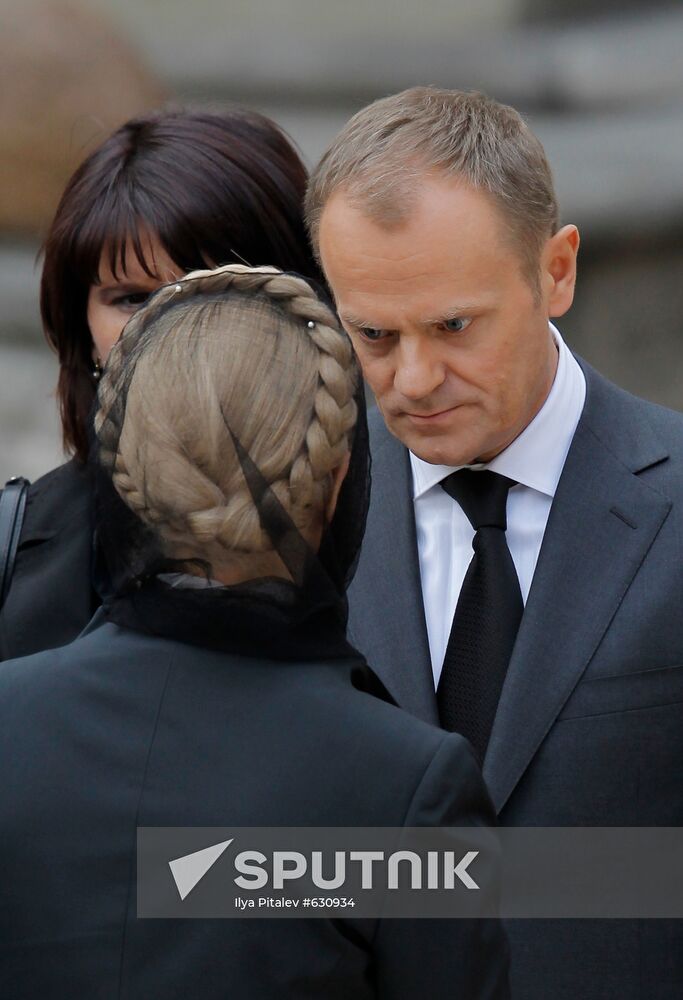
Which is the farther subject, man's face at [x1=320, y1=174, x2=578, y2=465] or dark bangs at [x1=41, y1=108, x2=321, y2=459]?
dark bangs at [x1=41, y1=108, x2=321, y2=459]

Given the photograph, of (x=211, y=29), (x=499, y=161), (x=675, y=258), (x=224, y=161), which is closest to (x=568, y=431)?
(x=499, y=161)

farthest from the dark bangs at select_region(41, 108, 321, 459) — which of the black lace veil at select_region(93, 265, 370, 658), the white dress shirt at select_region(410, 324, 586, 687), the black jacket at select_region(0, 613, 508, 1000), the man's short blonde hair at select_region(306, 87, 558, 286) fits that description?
the black jacket at select_region(0, 613, 508, 1000)

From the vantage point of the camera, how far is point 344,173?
2154 mm

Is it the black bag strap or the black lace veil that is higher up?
the black lace veil

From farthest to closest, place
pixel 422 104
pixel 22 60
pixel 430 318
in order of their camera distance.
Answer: pixel 22 60 → pixel 422 104 → pixel 430 318

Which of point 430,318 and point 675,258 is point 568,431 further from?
point 675,258

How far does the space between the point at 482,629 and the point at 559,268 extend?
544 millimetres

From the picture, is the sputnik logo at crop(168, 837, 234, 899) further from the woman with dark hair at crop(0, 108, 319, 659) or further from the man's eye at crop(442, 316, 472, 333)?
the woman with dark hair at crop(0, 108, 319, 659)

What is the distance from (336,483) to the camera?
1498 millimetres

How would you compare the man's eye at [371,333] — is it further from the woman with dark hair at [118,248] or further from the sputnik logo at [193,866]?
the sputnik logo at [193,866]

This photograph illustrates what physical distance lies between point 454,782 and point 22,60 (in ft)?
14.0

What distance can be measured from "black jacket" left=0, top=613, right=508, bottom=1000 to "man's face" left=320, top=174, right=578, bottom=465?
0.75 meters

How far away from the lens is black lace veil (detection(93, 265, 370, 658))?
1415mm

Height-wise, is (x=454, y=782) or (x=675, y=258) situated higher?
(x=454, y=782)
